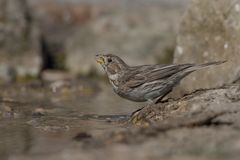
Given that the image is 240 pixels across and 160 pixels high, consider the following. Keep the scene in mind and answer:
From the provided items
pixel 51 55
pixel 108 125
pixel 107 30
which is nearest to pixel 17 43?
pixel 51 55

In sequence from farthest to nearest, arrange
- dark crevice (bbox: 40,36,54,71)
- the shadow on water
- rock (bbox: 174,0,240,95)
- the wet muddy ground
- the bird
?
dark crevice (bbox: 40,36,54,71), rock (bbox: 174,0,240,95), the bird, the shadow on water, the wet muddy ground

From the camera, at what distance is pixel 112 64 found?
1180cm

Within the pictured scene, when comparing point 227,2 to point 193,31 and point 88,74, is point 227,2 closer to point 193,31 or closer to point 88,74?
point 193,31

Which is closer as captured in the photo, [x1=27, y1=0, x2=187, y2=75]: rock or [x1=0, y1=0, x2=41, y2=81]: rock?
[x1=0, y1=0, x2=41, y2=81]: rock

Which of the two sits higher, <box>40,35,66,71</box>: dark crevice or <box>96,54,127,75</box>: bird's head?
<box>40,35,66,71</box>: dark crevice

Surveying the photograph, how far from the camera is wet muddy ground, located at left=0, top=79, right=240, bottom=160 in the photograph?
7.11 m

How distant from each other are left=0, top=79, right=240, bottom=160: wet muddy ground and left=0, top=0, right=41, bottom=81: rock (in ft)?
3.41

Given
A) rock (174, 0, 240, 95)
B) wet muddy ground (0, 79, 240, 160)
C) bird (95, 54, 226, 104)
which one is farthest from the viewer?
rock (174, 0, 240, 95)

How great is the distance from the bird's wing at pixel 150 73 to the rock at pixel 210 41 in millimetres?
1287

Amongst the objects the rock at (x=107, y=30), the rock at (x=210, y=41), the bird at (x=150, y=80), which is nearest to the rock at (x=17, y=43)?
the rock at (x=107, y=30)

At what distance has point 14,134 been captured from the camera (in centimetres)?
991

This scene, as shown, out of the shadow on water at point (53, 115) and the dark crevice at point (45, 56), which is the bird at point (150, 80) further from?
the dark crevice at point (45, 56)

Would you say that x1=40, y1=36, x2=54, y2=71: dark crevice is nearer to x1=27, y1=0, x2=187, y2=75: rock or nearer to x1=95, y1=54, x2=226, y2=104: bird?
x1=27, y1=0, x2=187, y2=75: rock

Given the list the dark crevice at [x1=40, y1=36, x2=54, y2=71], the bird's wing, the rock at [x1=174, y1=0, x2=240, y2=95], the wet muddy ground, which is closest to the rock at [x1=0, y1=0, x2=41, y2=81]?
the dark crevice at [x1=40, y1=36, x2=54, y2=71]
